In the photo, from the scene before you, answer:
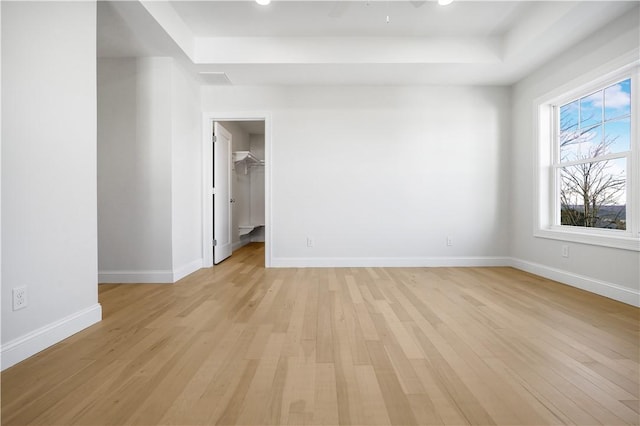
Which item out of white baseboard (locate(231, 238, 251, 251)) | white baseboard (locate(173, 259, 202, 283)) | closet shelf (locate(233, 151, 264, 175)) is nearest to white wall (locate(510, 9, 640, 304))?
white baseboard (locate(173, 259, 202, 283))

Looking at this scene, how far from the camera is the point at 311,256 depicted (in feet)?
13.4

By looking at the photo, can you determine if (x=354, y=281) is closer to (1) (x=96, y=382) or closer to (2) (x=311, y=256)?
(2) (x=311, y=256)

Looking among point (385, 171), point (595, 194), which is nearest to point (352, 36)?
point (385, 171)

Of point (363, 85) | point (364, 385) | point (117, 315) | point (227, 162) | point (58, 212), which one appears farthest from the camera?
point (227, 162)

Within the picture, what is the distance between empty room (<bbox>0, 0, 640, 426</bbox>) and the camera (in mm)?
1381

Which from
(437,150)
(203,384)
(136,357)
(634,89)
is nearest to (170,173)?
(136,357)

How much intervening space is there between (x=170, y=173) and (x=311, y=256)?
1.96 m

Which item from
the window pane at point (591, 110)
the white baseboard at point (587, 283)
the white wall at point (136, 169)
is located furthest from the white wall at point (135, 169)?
the window pane at point (591, 110)

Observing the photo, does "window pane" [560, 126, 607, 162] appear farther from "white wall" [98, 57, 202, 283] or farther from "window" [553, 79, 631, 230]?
"white wall" [98, 57, 202, 283]

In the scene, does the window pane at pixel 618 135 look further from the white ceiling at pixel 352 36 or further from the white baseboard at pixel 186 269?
the white baseboard at pixel 186 269

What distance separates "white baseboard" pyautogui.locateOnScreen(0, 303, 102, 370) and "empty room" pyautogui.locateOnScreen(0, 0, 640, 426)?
1 cm

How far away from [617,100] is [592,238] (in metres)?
1.28

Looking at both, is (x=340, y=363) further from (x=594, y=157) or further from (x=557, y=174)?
(x=557, y=174)

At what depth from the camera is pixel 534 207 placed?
3.68 m
